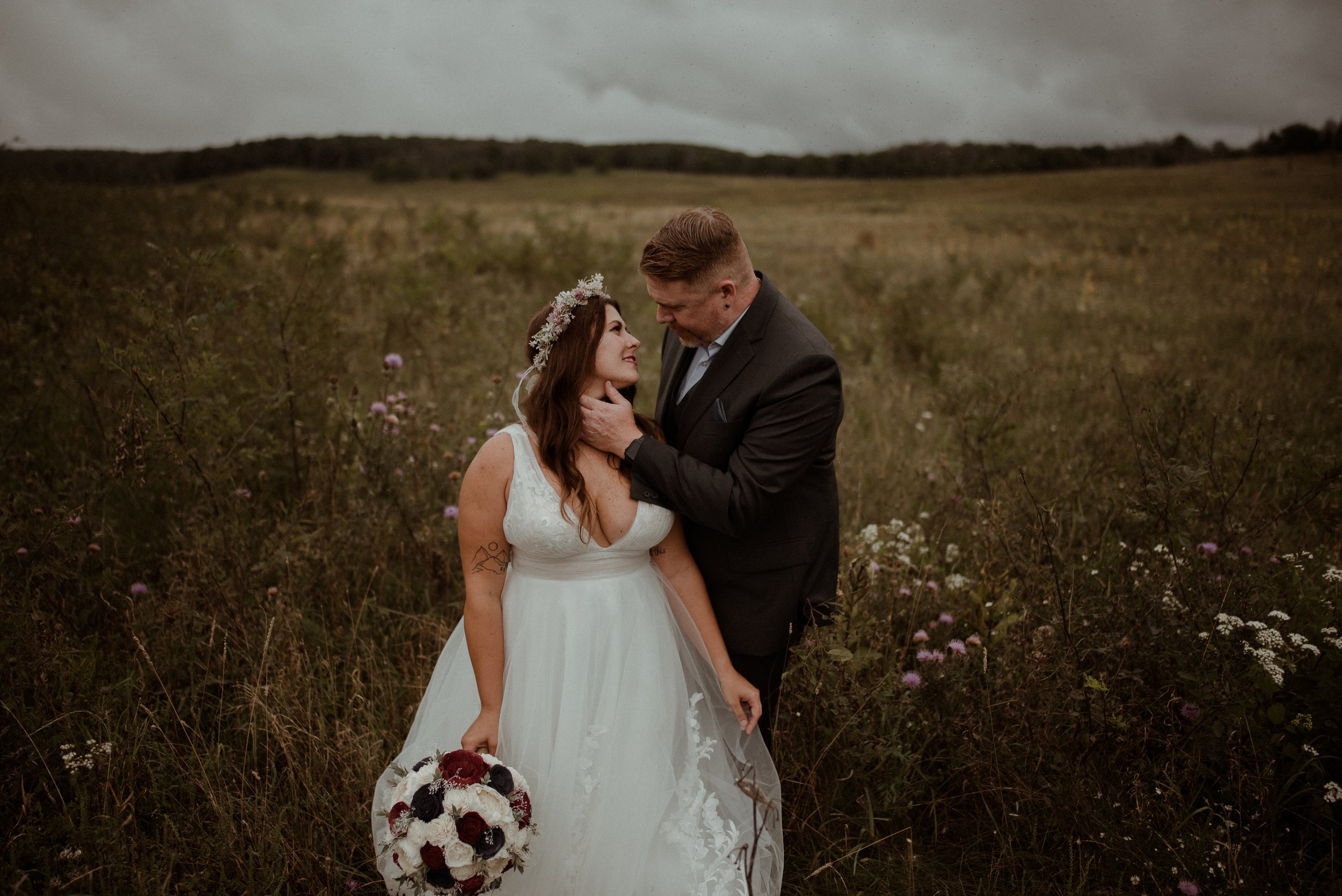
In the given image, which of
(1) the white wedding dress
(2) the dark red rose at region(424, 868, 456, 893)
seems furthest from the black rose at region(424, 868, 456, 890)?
(1) the white wedding dress

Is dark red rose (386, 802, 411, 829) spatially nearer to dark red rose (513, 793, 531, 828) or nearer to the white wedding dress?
dark red rose (513, 793, 531, 828)

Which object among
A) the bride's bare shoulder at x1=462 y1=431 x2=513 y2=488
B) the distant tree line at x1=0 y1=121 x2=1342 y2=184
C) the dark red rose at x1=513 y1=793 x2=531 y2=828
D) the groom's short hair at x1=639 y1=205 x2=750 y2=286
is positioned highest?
the distant tree line at x1=0 y1=121 x2=1342 y2=184

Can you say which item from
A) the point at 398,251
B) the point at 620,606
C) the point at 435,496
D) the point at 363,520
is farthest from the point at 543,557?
the point at 398,251

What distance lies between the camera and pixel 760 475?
2.36m

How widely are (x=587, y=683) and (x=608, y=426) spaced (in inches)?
35.5

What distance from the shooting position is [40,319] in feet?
21.9

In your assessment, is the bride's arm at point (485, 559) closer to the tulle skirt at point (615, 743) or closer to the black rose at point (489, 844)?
the tulle skirt at point (615, 743)

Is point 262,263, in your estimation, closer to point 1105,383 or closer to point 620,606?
point 620,606

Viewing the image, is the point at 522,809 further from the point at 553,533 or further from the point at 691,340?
the point at 691,340

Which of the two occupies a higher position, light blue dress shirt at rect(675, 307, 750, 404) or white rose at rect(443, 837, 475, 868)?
light blue dress shirt at rect(675, 307, 750, 404)

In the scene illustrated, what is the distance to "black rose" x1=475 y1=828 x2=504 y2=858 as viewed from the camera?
5.92 ft

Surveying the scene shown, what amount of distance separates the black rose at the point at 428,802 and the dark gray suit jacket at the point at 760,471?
1.07m

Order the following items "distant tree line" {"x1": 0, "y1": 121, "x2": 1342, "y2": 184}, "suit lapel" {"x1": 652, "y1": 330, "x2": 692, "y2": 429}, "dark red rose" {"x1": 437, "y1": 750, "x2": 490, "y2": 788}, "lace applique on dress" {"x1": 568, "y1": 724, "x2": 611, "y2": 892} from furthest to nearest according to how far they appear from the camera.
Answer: "distant tree line" {"x1": 0, "y1": 121, "x2": 1342, "y2": 184} → "suit lapel" {"x1": 652, "y1": 330, "x2": 692, "y2": 429} → "lace applique on dress" {"x1": 568, "y1": 724, "x2": 611, "y2": 892} → "dark red rose" {"x1": 437, "y1": 750, "x2": 490, "y2": 788}

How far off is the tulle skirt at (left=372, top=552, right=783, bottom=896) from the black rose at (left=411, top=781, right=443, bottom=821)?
0.57 metres
